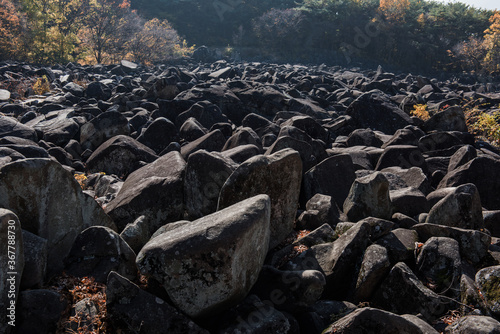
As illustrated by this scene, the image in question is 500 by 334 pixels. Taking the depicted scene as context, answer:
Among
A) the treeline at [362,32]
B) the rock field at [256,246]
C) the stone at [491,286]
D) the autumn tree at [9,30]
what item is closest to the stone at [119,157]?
the rock field at [256,246]

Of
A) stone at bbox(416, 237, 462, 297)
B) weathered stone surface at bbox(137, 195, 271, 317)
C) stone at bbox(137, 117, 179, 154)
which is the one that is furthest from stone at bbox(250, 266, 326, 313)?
stone at bbox(137, 117, 179, 154)

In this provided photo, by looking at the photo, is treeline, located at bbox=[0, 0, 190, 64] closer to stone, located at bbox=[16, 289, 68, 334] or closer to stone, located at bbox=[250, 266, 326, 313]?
stone, located at bbox=[16, 289, 68, 334]

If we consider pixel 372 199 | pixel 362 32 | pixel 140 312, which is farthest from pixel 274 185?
pixel 362 32

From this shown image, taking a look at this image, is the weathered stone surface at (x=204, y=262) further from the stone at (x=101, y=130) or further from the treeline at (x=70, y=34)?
the treeline at (x=70, y=34)

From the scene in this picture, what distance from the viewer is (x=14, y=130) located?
9.82 metres

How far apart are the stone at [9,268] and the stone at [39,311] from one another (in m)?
0.07

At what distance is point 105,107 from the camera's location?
13719 mm

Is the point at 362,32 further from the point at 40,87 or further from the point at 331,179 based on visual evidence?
the point at 331,179

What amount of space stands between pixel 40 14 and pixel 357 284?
118 ft

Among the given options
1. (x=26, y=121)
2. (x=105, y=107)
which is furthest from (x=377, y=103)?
(x=26, y=121)

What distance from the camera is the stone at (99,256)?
12.7 feet

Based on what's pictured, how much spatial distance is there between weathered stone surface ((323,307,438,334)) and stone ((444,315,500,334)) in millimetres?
259

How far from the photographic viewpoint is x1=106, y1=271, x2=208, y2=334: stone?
326 centimetres

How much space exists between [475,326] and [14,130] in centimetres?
1037
